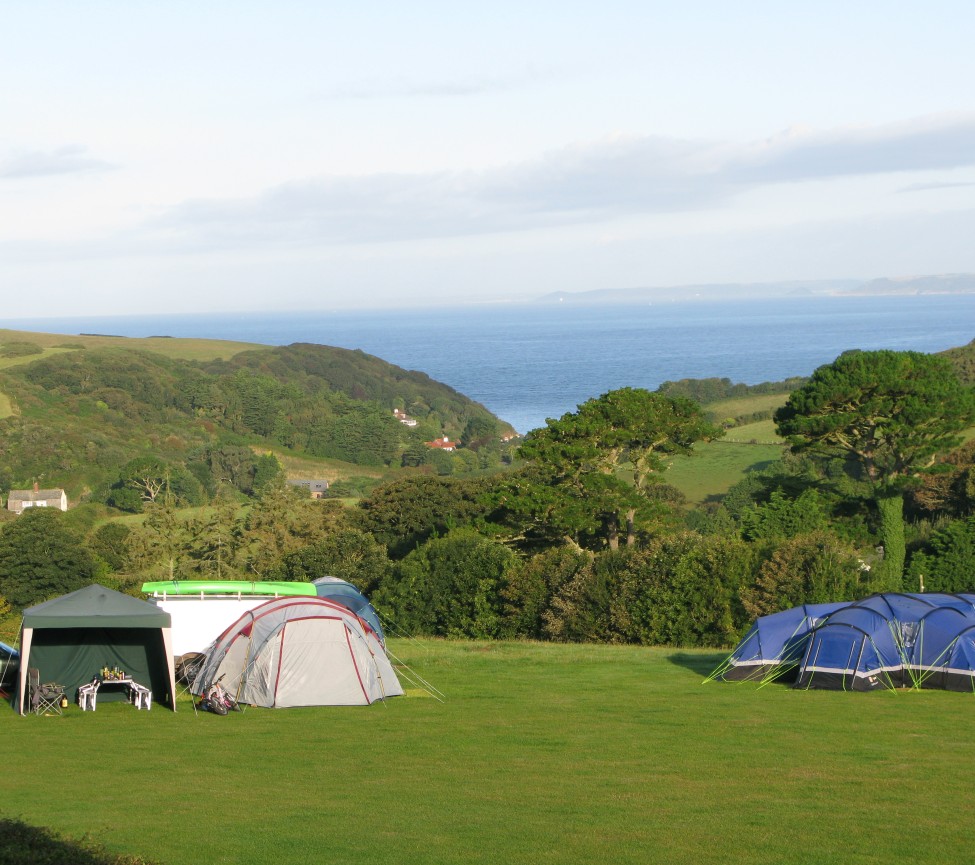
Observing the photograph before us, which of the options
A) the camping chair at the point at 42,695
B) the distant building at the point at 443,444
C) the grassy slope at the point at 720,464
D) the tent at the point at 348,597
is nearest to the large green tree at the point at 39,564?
the tent at the point at 348,597

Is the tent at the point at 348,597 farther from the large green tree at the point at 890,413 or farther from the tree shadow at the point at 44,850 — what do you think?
the large green tree at the point at 890,413

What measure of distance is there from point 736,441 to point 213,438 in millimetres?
93156

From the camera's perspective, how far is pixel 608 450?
48.8 m

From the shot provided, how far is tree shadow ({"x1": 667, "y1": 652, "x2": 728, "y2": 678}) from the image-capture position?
25.6 metres

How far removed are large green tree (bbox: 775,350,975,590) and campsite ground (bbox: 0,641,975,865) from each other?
29364 mm

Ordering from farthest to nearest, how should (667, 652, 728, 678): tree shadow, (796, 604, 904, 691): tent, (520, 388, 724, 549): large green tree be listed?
(520, 388, 724, 549): large green tree, (667, 652, 728, 678): tree shadow, (796, 604, 904, 691): tent

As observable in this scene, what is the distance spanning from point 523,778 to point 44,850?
6457mm

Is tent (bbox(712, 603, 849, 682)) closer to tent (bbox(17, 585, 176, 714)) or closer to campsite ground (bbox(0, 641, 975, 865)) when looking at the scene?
campsite ground (bbox(0, 641, 975, 865))

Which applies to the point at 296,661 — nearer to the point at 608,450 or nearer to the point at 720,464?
the point at 608,450

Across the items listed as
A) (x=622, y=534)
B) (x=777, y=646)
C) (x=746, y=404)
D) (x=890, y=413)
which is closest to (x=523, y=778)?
(x=777, y=646)

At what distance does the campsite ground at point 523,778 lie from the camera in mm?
11664

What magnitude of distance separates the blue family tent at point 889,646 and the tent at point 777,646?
0.12 feet

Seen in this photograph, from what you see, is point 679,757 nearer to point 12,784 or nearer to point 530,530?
point 12,784

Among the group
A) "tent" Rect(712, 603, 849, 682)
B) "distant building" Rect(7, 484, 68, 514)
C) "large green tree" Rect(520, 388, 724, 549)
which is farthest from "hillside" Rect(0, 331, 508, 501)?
"tent" Rect(712, 603, 849, 682)
